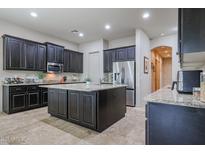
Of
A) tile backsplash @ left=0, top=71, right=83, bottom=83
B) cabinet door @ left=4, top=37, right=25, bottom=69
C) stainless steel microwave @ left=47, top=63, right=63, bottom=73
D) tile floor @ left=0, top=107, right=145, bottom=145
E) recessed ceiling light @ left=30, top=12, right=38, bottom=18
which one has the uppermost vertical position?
recessed ceiling light @ left=30, top=12, right=38, bottom=18

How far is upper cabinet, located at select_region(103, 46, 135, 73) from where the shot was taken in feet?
16.0

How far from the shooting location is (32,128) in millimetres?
2682

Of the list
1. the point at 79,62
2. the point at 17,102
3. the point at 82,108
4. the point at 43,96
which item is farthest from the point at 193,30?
the point at 79,62

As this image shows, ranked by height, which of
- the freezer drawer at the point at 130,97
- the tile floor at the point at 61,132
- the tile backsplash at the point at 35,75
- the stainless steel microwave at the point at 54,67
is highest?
the stainless steel microwave at the point at 54,67

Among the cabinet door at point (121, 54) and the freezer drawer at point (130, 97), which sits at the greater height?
the cabinet door at point (121, 54)

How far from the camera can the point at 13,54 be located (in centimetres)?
391

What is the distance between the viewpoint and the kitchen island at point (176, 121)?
44.6 inches

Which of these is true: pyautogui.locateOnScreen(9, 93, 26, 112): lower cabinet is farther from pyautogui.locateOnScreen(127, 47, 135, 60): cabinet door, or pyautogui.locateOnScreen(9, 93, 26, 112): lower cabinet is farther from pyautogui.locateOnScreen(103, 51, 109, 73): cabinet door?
pyautogui.locateOnScreen(127, 47, 135, 60): cabinet door

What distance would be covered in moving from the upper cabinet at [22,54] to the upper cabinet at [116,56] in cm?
258

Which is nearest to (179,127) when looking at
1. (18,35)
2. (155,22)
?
(155,22)

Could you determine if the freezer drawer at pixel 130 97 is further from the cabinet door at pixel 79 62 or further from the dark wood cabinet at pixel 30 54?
the dark wood cabinet at pixel 30 54

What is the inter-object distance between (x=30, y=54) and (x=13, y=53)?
0.52 meters

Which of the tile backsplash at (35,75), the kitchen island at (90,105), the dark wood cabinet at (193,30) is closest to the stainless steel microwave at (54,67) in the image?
the tile backsplash at (35,75)

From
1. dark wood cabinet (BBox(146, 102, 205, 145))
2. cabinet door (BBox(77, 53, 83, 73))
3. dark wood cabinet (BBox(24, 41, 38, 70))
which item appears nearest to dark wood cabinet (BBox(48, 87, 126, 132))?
dark wood cabinet (BBox(146, 102, 205, 145))
